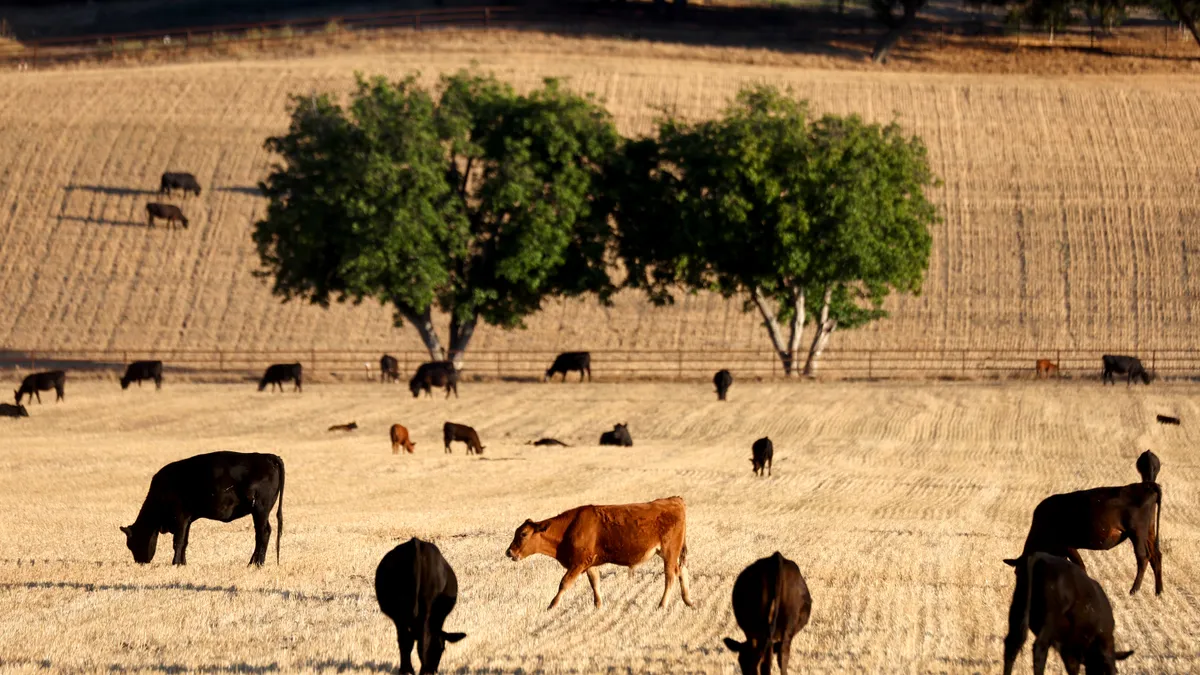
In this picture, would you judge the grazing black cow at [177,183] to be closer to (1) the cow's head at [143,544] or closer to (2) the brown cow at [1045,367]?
(2) the brown cow at [1045,367]

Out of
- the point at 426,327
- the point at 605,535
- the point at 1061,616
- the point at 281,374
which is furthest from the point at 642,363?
the point at 1061,616

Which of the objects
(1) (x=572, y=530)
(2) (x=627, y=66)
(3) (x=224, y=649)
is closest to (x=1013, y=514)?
(1) (x=572, y=530)

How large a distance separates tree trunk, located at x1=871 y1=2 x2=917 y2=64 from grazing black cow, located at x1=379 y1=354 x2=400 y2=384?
44.0 meters

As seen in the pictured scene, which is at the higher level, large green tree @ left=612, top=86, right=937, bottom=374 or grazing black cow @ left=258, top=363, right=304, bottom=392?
large green tree @ left=612, top=86, right=937, bottom=374

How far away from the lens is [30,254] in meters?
63.1

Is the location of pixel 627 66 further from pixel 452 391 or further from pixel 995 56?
pixel 452 391

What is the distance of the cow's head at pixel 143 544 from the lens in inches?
653

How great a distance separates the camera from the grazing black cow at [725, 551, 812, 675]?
10.7m

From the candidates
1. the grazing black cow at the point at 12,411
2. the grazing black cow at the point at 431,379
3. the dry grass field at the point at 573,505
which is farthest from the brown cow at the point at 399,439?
the grazing black cow at the point at 431,379

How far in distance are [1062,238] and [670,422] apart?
32.1 metres

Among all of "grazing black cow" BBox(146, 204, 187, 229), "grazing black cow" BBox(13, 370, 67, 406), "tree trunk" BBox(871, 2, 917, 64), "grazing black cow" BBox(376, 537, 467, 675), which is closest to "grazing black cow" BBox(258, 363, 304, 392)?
"grazing black cow" BBox(13, 370, 67, 406)

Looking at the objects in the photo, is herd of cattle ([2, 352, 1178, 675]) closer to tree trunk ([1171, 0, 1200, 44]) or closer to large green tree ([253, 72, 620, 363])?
large green tree ([253, 72, 620, 363])

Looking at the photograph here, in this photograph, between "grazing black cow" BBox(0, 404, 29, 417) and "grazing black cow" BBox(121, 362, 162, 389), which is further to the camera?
"grazing black cow" BBox(121, 362, 162, 389)

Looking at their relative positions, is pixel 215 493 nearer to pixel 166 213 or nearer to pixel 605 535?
pixel 605 535
